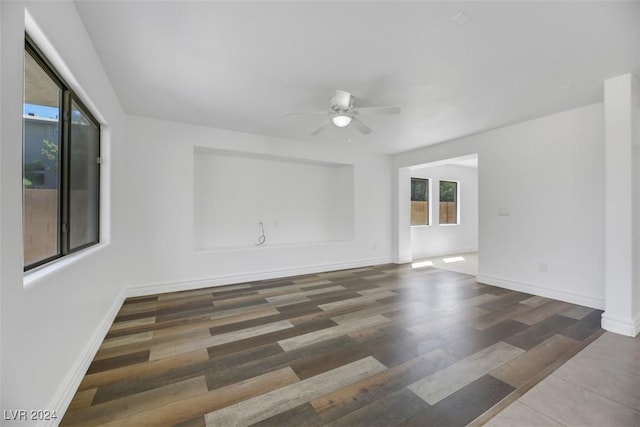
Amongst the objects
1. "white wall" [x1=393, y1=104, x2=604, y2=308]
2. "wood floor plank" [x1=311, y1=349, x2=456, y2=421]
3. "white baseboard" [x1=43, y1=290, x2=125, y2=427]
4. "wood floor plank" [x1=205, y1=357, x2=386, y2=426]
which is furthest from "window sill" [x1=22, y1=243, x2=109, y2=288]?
"white wall" [x1=393, y1=104, x2=604, y2=308]

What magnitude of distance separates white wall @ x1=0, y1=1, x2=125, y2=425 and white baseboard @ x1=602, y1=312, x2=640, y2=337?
4.58 m

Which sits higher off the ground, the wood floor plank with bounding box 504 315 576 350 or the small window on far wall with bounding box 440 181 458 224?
the small window on far wall with bounding box 440 181 458 224

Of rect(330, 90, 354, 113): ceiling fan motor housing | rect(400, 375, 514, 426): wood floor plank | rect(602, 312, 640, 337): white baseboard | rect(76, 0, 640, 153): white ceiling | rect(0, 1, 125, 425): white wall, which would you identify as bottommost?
rect(400, 375, 514, 426): wood floor plank

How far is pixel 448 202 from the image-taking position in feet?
25.2

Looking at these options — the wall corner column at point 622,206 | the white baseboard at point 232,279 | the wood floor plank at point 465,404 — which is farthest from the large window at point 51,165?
the wall corner column at point 622,206

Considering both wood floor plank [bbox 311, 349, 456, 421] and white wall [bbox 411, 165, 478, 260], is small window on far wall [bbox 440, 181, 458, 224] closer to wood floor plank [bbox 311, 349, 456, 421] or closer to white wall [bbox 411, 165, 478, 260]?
white wall [bbox 411, 165, 478, 260]

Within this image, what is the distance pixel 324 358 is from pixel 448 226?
656 cm

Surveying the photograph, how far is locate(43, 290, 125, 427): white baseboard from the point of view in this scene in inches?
59.0

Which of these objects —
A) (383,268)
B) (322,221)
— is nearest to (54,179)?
(322,221)

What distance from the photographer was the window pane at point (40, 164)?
1455 millimetres

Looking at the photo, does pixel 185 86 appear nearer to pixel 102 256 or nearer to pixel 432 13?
pixel 102 256

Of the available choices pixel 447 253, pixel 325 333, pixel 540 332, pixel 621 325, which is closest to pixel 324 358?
pixel 325 333

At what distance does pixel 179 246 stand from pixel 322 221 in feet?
9.77

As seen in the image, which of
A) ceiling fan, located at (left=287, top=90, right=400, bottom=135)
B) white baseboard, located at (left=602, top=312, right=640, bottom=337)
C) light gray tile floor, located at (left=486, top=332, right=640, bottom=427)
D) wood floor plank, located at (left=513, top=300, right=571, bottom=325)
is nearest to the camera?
light gray tile floor, located at (left=486, top=332, right=640, bottom=427)
